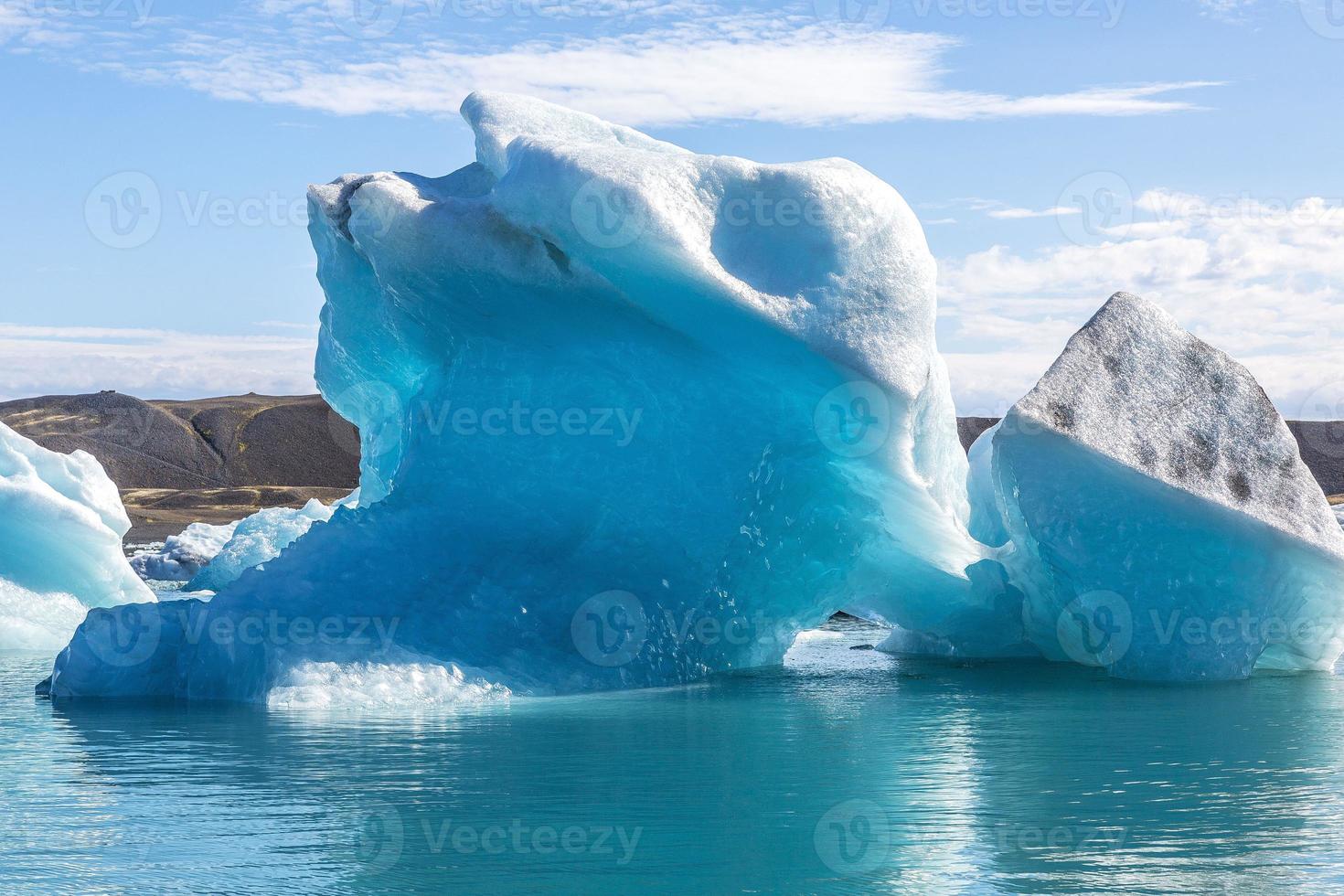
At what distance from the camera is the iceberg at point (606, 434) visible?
31.1ft

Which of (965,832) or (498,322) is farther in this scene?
(498,322)

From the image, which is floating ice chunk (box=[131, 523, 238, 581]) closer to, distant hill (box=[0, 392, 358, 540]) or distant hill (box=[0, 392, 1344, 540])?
distant hill (box=[0, 392, 1344, 540])

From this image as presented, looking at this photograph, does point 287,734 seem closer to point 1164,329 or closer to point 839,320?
point 839,320

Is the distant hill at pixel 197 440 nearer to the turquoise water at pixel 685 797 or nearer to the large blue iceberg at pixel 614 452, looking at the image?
the large blue iceberg at pixel 614 452

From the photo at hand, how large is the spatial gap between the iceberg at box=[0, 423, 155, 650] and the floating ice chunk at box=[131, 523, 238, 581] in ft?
38.0

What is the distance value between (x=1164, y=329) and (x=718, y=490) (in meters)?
3.45

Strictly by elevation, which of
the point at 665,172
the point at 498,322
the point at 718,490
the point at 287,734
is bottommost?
the point at 287,734

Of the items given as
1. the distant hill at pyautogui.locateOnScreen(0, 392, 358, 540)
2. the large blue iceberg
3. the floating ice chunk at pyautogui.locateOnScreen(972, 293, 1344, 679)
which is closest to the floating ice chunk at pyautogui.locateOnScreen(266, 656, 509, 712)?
the large blue iceberg

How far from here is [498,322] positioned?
1066 centimetres

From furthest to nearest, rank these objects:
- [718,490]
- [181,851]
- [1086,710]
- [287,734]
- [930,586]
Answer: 1. [930,586]
2. [718,490]
3. [1086,710]
4. [287,734]
5. [181,851]

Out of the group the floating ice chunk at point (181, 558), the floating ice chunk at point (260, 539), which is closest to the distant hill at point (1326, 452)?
the floating ice chunk at point (181, 558)

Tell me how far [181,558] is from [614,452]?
19.6 meters

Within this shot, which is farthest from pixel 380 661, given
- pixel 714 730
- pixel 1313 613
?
pixel 1313 613

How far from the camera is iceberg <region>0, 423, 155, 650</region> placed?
14500mm
